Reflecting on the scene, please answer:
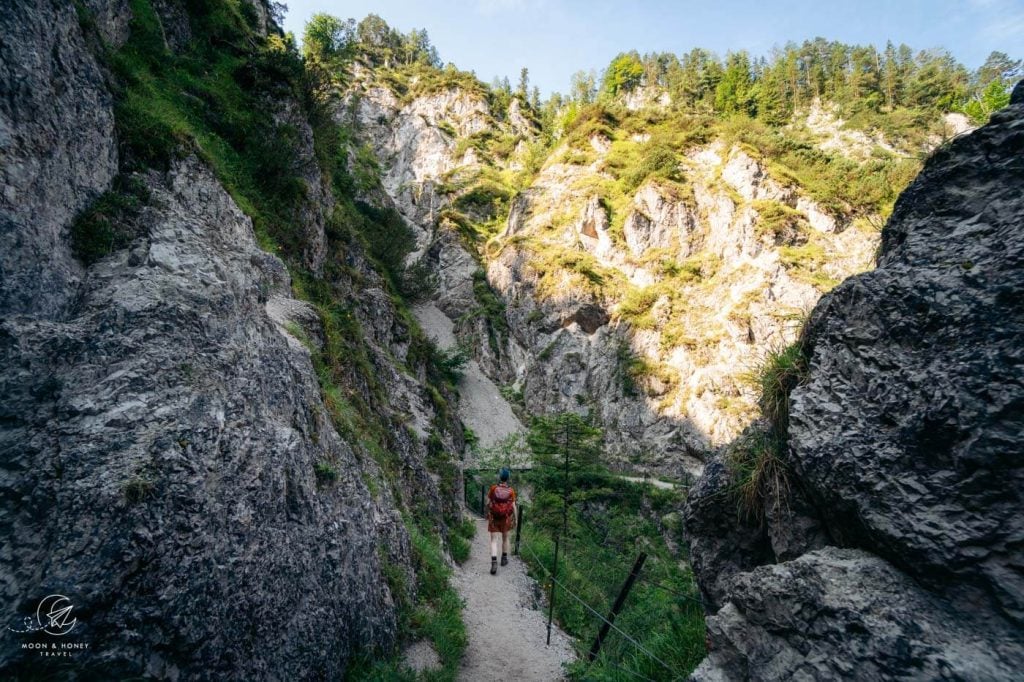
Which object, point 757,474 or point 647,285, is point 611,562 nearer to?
point 757,474

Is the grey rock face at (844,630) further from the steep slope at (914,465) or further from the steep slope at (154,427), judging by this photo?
the steep slope at (154,427)

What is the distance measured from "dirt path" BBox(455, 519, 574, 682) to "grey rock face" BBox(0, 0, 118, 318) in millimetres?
6932

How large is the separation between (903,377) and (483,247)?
53180 millimetres

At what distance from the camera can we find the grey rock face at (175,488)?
10.7 feet

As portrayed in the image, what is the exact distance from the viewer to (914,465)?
303 cm

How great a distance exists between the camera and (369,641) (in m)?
5.30

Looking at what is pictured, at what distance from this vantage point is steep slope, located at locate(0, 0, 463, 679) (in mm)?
3322

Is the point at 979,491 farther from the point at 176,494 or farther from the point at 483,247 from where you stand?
the point at 483,247

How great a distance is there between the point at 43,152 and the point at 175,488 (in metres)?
4.14

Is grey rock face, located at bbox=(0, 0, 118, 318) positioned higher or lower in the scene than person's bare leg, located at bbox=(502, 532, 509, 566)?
higher

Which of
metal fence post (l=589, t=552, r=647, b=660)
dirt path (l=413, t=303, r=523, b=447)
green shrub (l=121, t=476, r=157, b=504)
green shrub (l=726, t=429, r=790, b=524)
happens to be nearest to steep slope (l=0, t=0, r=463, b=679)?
green shrub (l=121, t=476, r=157, b=504)

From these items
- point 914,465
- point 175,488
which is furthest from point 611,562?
point 175,488

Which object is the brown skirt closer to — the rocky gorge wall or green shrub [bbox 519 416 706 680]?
green shrub [bbox 519 416 706 680]

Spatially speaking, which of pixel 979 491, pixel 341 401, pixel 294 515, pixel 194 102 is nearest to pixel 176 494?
pixel 294 515
